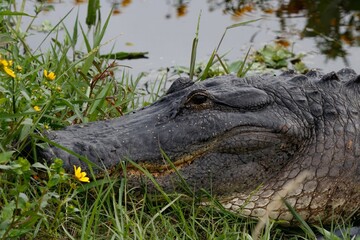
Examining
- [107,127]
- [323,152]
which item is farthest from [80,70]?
[323,152]

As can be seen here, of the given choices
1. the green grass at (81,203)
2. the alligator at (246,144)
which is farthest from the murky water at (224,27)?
the green grass at (81,203)

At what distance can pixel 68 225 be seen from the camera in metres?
3.84

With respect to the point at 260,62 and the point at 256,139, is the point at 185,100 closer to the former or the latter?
the point at 256,139

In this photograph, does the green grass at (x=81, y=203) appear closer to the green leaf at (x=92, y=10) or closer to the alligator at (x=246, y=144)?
the alligator at (x=246, y=144)

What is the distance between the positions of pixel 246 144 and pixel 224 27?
4.11 metres

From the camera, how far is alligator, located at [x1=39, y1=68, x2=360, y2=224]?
4148 millimetres

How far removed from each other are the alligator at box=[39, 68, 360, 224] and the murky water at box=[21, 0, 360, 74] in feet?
9.57

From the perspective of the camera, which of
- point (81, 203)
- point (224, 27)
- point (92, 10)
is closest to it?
point (81, 203)

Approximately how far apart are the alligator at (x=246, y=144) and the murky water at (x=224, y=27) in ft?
9.57

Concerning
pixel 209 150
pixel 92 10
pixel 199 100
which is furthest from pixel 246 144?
pixel 92 10

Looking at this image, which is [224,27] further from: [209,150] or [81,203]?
[81,203]

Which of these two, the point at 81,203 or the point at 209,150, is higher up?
the point at 209,150

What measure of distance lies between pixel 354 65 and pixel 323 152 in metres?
3.22

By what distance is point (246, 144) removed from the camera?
4277 millimetres
